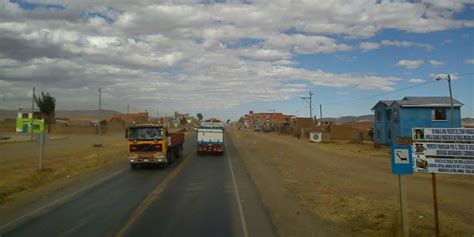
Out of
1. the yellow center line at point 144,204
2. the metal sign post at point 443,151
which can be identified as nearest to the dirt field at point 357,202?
the metal sign post at point 443,151

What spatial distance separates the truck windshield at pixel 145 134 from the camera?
89.5 ft

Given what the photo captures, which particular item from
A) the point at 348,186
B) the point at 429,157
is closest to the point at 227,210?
the point at 429,157

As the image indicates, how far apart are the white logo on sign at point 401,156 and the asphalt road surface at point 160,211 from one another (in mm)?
3138

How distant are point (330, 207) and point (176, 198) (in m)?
5.02

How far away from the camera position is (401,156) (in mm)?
9531

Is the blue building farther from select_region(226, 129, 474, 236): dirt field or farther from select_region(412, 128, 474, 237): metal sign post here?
select_region(412, 128, 474, 237): metal sign post

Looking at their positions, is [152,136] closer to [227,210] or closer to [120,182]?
[120,182]

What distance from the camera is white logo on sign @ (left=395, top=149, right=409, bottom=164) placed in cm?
951

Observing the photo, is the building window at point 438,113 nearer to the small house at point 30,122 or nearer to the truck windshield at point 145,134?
the truck windshield at point 145,134

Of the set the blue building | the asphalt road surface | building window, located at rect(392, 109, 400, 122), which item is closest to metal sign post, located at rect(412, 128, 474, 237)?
the asphalt road surface

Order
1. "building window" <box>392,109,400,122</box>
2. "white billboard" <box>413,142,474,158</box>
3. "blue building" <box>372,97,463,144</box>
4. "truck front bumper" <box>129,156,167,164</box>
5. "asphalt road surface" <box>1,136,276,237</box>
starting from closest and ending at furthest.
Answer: "white billboard" <box>413,142,474,158</box>, "asphalt road surface" <box>1,136,276,237</box>, "truck front bumper" <box>129,156,167,164</box>, "blue building" <box>372,97,463,144</box>, "building window" <box>392,109,400,122</box>

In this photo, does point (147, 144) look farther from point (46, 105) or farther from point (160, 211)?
point (46, 105)

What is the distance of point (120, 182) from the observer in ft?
68.1

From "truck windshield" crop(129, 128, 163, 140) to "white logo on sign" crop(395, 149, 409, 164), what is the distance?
1939 cm
